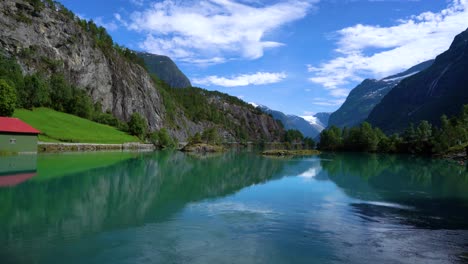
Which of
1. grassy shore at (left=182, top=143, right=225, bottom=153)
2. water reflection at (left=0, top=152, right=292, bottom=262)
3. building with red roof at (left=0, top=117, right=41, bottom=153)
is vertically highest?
building with red roof at (left=0, top=117, right=41, bottom=153)

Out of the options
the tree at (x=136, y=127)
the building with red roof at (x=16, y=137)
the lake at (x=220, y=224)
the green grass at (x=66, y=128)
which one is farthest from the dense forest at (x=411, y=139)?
the building with red roof at (x=16, y=137)

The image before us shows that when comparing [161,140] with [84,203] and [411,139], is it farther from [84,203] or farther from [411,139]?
[84,203]

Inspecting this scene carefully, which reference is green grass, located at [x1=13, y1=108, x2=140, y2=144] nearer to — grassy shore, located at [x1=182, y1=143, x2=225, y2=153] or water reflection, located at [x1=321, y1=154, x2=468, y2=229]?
grassy shore, located at [x1=182, y1=143, x2=225, y2=153]

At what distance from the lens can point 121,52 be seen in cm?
19438

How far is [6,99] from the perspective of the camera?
272 feet

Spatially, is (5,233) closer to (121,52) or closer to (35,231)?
(35,231)

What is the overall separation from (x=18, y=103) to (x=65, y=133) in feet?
48.8

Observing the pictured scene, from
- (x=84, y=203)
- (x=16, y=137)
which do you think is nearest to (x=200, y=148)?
(x=16, y=137)

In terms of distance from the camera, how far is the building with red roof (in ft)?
212

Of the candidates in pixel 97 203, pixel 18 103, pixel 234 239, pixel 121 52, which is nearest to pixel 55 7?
pixel 121 52

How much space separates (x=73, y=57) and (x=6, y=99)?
64718 millimetres

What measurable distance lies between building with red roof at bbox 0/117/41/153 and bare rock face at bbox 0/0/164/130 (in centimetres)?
6045

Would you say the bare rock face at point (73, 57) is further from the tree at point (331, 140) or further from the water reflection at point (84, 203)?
the water reflection at point (84, 203)

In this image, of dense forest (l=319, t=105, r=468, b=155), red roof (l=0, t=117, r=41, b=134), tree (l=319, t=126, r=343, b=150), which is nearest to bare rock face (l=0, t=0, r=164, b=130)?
red roof (l=0, t=117, r=41, b=134)
